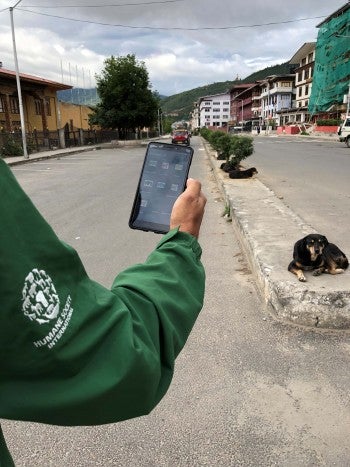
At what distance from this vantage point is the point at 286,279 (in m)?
3.52

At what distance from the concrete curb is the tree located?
34969 millimetres

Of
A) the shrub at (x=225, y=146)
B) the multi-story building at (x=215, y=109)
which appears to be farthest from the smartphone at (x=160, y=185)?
the multi-story building at (x=215, y=109)

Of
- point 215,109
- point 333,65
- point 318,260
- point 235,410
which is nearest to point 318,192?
point 318,260

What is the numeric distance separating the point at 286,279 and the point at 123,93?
38.2 m

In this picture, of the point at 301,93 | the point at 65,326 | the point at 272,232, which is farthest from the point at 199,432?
the point at 301,93

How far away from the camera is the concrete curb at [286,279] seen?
10.5 feet

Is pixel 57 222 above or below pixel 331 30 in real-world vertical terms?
below

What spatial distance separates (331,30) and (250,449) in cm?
5414

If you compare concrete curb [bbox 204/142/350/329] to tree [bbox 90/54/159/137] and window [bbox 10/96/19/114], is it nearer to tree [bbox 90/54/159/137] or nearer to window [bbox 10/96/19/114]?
window [bbox 10/96/19/114]

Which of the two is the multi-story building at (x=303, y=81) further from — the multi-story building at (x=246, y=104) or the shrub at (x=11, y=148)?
the shrub at (x=11, y=148)

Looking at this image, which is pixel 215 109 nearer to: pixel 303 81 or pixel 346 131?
pixel 303 81

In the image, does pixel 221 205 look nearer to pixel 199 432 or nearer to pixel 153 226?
pixel 199 432

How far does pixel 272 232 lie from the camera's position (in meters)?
5.21

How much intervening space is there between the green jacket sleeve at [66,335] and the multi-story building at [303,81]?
71.9 m
